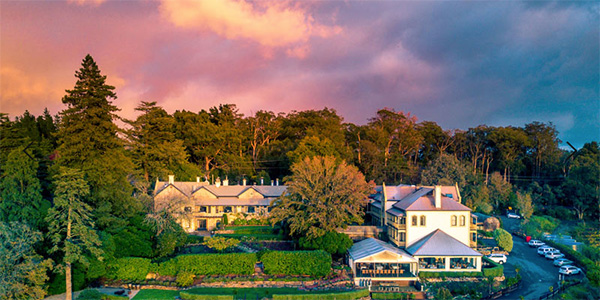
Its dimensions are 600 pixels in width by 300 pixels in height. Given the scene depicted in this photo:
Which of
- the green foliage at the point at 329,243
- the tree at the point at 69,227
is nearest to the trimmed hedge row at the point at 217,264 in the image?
the green foliage at the point at 329,243

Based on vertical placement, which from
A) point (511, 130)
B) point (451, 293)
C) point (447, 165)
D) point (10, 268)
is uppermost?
point (511, 130)

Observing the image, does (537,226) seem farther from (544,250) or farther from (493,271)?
(493,271)

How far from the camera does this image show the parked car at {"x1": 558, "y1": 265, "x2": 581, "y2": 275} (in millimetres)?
33312

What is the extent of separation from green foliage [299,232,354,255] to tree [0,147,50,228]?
68.2 ft

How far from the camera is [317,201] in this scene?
36125 millimetres

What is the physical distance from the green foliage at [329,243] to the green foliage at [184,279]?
10312 millimetres

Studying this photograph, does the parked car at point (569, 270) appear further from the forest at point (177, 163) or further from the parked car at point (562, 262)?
the forest at point (177, 163)

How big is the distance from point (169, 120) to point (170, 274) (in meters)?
34.9

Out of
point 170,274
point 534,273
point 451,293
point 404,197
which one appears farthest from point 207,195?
point 534,273

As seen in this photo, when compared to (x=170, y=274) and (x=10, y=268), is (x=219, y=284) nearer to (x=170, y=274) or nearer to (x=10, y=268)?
(x=170, y=274)

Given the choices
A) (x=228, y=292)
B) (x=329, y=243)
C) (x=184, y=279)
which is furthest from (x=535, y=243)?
(x=184, y=279)

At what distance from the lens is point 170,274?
1204 inches

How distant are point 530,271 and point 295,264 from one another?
21223 mm

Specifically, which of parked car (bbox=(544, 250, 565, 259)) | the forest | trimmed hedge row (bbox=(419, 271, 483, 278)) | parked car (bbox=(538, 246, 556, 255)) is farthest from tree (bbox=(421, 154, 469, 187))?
trimmed hedge row (bbox=(419, 271, 483, 278))
